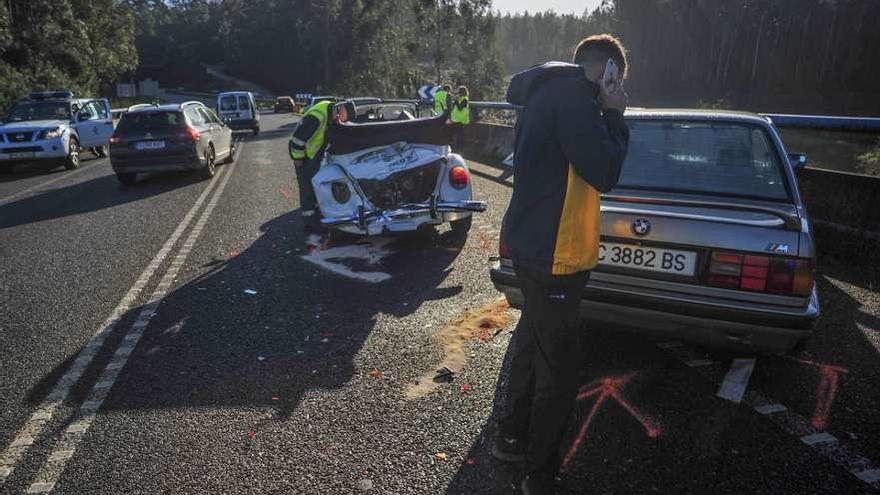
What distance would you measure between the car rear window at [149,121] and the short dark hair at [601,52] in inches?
472

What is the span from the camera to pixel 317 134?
23.1 feet

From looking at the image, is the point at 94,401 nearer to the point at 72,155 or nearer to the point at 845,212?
the point at 845,212

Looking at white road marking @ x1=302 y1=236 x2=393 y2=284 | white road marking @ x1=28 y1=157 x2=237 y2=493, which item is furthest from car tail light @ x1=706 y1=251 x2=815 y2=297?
white road marking @ x1=28 y1=157 x2=237 y2=493

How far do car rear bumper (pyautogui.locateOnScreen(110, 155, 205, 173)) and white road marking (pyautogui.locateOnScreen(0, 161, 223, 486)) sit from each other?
6570 millimetres

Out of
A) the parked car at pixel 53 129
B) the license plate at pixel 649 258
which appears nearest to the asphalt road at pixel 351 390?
the license plate at pixel 649 258

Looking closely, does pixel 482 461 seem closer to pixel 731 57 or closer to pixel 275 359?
pixel 275 359

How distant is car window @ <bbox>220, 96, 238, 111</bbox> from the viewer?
28.7 metres

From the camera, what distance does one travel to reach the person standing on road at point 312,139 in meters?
6.99

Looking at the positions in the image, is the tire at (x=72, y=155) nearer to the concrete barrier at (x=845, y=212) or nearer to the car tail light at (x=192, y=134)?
the car tail light at (x=192, y=134)

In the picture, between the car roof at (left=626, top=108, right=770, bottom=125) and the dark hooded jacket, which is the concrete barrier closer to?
the car roof at (left=626, top=108, right=770, bottom=125)

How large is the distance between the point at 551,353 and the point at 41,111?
18.3m

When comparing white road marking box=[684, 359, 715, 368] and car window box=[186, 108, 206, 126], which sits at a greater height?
car window box=[186, 108, 206, 126]

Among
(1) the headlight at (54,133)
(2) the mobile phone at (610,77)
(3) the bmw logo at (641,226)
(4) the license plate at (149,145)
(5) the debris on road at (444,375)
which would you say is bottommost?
(5) the debris on road at (444,375)

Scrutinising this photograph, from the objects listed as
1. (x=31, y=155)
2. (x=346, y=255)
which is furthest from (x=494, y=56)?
(x=346, y=255)
